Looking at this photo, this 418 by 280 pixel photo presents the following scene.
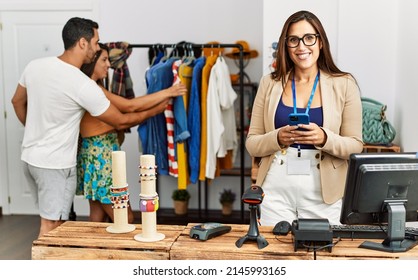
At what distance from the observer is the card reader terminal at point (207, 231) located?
1.98 meters

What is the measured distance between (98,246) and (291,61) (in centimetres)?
127

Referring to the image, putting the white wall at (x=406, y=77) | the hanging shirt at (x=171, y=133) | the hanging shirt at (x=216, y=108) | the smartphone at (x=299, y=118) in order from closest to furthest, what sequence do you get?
the smartphone at (x=299, y=118) → the white wall at (x=406, y=77) → the hanging shirt at (x=171, y=133) → the hanging shirt at (x=216, y=108)

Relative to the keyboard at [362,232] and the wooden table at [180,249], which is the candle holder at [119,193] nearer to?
the wooden table at [180,249]

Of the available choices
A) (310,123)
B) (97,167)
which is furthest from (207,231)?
(97,167)

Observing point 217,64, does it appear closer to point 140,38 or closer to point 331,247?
point 140,38

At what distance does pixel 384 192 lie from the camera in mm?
1856

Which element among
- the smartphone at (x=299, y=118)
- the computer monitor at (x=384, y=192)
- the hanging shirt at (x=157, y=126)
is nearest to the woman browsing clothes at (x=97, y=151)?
the hanging shirt at (x=157, y=126)

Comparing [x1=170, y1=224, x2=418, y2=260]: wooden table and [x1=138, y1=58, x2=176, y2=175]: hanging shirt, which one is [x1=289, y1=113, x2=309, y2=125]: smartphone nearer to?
[x1=170, y1=224, x2=418, y2=260]: wooden table

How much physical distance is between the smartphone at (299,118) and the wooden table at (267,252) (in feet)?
1.86

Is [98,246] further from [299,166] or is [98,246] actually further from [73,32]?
[73,32]

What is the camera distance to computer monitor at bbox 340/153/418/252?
1.82m

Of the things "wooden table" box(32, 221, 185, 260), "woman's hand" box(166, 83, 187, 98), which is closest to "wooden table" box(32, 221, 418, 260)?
"wooden table" box(32, 221, 185, 260)

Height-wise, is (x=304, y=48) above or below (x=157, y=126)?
above

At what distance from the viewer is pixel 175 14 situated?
5.18 m
